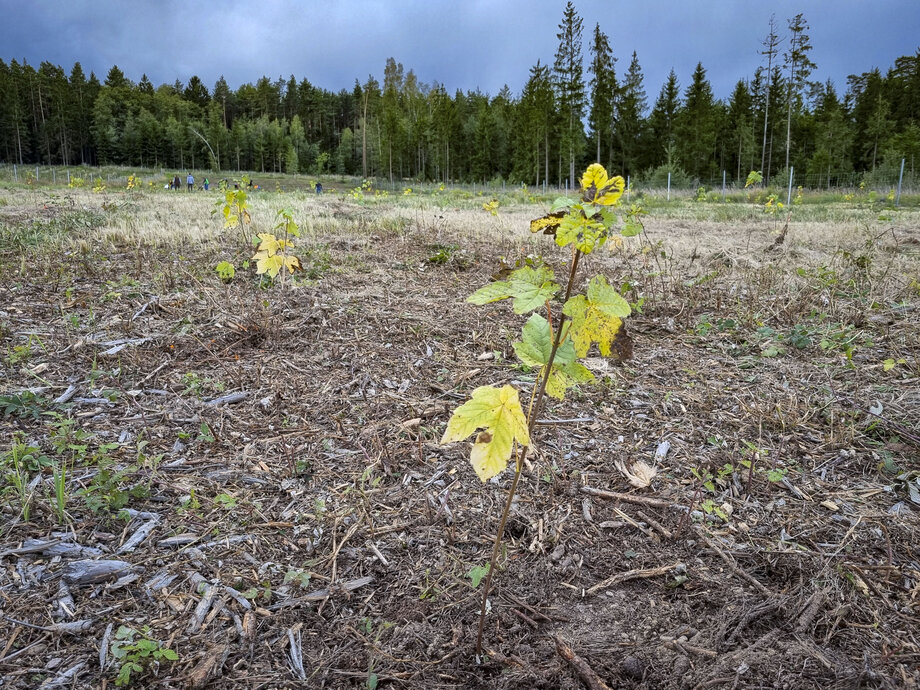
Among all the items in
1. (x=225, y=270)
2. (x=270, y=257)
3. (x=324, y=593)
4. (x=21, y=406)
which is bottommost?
(x=324, y=593)

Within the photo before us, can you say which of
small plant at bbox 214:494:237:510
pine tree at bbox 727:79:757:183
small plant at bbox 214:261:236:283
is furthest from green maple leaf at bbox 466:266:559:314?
pine tree at bbox 727:79:757:183

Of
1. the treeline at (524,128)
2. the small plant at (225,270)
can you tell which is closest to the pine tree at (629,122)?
the treeline at (524,128)

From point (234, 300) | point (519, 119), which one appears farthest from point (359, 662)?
point (519, 119)

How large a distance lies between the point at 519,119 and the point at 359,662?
153 ft

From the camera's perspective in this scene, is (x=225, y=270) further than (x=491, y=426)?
Yes

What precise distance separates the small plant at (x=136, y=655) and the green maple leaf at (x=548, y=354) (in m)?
1.10

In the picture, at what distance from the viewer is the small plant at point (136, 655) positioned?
3.86 feet

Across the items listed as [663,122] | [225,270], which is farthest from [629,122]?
[225,270]

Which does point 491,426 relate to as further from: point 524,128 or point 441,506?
point 524,128

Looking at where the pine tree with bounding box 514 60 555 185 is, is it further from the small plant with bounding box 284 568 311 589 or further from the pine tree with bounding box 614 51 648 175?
the small plant with bounding box 284 568 311 589

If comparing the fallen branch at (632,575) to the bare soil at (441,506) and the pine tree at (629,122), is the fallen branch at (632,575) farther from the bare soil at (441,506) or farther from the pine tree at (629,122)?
the pine tree at (629,122)

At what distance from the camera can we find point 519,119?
43.0 metres

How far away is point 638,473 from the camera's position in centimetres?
194

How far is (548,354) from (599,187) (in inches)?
14.8
